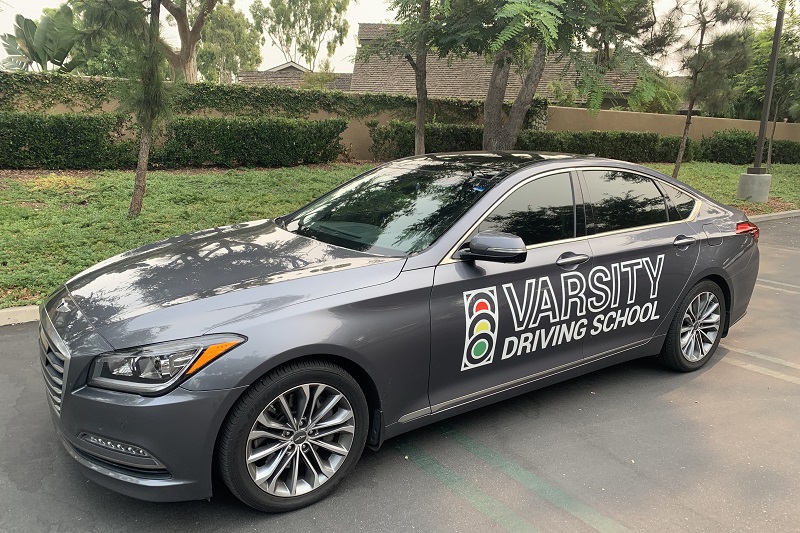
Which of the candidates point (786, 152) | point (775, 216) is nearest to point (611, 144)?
point (775, 216)

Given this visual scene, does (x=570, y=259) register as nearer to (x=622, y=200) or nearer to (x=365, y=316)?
(x=622, y=200)

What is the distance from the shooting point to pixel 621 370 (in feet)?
14.7

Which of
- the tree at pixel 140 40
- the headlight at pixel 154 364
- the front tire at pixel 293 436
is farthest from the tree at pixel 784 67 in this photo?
the headlight at pixel 154 364

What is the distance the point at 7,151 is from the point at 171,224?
511 cm

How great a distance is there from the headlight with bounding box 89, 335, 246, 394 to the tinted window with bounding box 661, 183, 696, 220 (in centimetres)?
336

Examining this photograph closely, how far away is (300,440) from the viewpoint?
2703 mm

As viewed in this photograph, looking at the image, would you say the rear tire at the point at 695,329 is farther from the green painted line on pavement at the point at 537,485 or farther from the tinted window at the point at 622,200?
the green painted line on pavement at the point at 537,485

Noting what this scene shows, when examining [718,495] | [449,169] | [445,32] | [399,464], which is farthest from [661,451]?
[445,32]

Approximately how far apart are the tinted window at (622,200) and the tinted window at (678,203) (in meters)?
0.08

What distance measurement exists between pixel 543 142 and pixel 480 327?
1549cm

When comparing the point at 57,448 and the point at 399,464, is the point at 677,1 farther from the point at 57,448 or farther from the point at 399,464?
the point at 57,448

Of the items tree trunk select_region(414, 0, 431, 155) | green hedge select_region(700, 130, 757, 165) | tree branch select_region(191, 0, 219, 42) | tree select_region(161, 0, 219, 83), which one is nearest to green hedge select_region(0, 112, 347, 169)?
tree trunk select_region(414, 0, 431, 155)

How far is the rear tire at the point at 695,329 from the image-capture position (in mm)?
4227

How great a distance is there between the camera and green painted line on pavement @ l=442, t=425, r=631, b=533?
2704 millimetres
